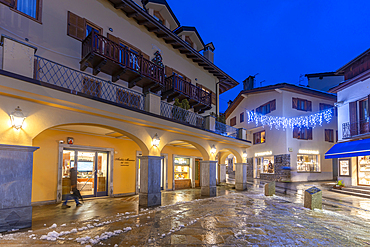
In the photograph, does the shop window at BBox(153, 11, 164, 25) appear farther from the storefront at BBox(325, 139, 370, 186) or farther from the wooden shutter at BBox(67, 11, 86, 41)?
the storefront at BBox(325, 139, 370, 186)

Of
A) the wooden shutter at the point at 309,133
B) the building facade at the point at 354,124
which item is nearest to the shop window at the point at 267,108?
the wooden shutter at the point at 309,133

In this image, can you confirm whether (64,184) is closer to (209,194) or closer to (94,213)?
(94,213)

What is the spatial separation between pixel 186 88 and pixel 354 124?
12.1m

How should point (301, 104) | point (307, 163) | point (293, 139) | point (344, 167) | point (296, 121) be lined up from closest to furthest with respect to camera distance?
point (344, 167), point (296, 121), point (293, 139), point (307, 163), point (301, 104)

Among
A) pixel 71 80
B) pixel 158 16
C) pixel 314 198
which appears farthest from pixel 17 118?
pixel 158 16

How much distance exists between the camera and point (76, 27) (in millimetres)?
9867

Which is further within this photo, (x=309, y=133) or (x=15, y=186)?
(x=309, y=133)

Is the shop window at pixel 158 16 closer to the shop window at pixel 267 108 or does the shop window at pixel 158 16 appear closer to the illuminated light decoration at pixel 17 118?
the illuminated light decoration at pixel 17 118

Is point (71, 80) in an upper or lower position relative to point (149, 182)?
upper

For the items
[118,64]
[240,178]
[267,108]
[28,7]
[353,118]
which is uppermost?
[28,7]

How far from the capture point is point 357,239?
6457mm

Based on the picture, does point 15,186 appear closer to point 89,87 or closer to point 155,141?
point 89,87

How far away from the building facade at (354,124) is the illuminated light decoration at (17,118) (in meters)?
17.3

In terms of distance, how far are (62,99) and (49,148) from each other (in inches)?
181
